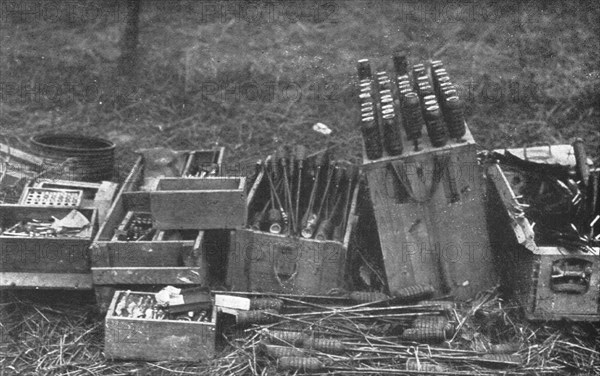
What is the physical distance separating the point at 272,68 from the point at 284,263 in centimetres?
502

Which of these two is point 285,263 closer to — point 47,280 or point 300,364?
point 300,364

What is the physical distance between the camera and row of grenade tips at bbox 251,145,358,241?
652 centimetres

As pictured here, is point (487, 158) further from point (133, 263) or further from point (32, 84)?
point (32, 84)

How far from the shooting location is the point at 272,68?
10.7m

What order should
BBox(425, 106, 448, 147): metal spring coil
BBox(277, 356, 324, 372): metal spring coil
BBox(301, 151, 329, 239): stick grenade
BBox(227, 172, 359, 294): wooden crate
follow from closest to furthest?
BBox(277, 356, 324, 372): metal spring coil < BBox(425, 106, 448, 147): metal spring coil < BBox(227, 172, 359, 294): wooden crate < BBox(301, 151, 329, 239): stick grenade

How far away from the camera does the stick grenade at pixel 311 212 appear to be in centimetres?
641

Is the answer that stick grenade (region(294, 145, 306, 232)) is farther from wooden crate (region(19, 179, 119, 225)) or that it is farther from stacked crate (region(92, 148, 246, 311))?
wooden crate (region(19, 179, 119, 225))

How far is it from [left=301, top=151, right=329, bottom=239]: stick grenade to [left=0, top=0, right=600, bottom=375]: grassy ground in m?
2.10

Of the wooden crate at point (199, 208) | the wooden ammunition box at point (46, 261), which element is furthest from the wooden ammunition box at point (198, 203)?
the wooden ammunition box at point (46, 261)

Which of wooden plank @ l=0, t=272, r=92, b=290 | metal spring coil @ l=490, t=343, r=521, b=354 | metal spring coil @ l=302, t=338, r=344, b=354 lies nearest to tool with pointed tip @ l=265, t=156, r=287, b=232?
metal spring coil @ l=302, t=338, r=344, b=354

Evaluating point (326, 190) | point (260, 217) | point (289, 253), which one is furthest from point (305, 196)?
point (289, 253)

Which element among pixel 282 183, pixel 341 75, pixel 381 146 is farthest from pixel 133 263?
pixel 341 75

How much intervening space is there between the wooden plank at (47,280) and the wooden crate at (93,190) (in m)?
0.79

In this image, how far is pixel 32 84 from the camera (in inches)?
417
